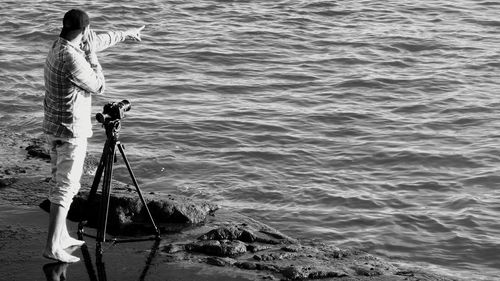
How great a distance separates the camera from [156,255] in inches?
314

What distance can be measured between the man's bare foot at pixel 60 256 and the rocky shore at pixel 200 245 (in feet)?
0.50

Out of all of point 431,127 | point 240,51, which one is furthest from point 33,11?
point 431,127

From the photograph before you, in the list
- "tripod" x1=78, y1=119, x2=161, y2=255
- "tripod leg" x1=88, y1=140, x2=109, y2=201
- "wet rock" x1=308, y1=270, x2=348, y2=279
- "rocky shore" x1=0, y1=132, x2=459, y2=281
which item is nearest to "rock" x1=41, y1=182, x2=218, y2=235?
"rocky shore" x1=0, y1=132, x2=459, y2=281

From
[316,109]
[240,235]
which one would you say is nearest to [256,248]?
[240,235]

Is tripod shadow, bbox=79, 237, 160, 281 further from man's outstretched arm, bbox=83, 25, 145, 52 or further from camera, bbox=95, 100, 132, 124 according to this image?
man's outstretched arm, bbox=83, 25, 145, 52

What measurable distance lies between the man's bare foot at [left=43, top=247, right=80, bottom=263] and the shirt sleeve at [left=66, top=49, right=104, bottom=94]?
1358 mm

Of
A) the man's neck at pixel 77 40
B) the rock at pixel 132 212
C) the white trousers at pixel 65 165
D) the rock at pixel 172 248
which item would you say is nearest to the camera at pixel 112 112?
the white trousers at pixel 65 165

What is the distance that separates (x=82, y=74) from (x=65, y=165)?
2.60 feet

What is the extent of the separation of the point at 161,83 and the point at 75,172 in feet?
31.0

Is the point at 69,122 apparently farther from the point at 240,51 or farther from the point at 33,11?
the point at 33,11

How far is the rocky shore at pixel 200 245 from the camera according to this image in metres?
7.73

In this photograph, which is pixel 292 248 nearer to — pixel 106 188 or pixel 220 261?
pixel 220 261

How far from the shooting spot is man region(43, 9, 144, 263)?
7.25 metres

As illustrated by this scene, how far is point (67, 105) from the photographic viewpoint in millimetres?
7383
